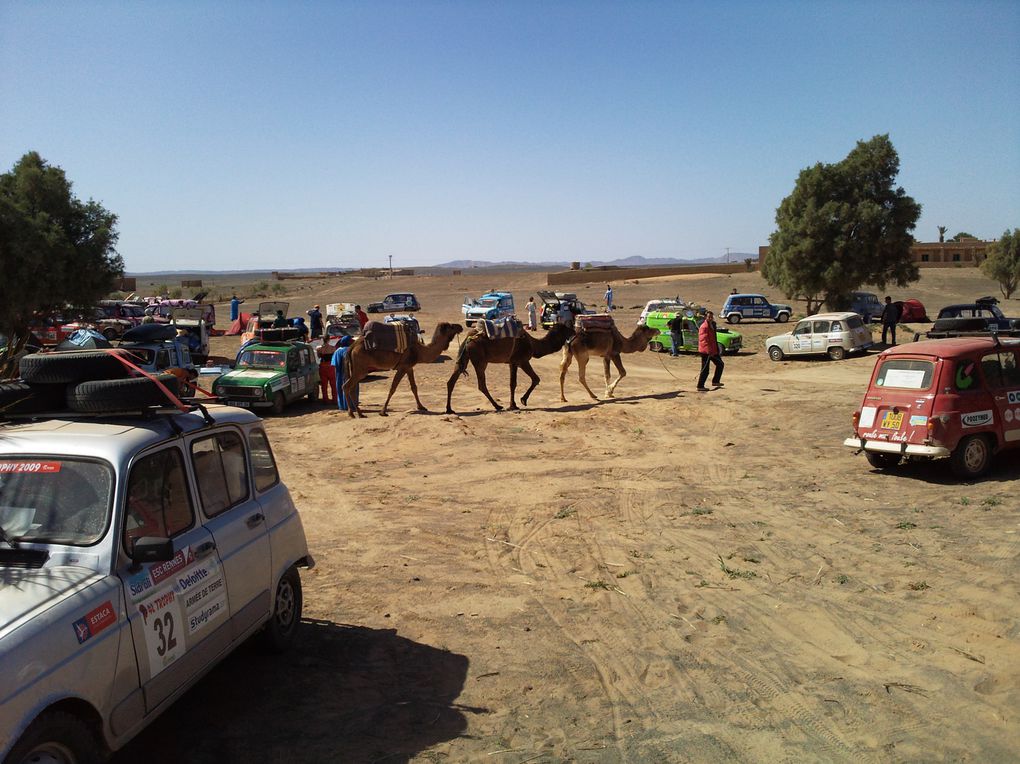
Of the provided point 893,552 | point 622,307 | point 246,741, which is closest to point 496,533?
point 893,552

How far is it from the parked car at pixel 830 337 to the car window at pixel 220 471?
25448 millimetres

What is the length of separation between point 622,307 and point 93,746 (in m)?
53.5

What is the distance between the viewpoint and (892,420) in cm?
1155

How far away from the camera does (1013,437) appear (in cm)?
1152

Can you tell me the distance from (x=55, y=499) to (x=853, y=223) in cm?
3377

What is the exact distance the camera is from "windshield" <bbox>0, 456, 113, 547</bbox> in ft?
15.1

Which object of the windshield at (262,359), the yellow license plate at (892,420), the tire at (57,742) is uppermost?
the windshield at (262,359)

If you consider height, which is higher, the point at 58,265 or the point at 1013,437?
the point at 58,265

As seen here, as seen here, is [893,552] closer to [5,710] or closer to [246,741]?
[246,741]

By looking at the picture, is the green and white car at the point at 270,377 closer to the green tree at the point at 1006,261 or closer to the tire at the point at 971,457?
the tire at the point at 971,457

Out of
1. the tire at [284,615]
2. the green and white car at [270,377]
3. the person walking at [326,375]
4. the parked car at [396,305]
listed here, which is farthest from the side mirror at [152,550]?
the parked car at [396,305]

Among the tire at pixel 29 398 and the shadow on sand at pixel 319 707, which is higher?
the tire at pixel 29 398

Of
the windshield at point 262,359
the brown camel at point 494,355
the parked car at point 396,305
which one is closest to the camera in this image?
the brown camel at point 494,355

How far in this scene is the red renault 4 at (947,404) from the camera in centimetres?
1113
